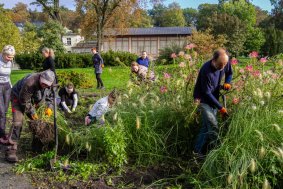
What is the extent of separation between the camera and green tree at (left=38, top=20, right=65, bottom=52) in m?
37.0

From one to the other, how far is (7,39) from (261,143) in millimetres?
23810

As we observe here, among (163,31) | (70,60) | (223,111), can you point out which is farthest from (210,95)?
(163,31)

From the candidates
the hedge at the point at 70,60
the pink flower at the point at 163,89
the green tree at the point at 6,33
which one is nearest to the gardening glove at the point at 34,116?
the pink flower at the point at 163,89

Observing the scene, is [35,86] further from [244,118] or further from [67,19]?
[67,19]

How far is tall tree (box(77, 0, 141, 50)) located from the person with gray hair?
28.0 metres

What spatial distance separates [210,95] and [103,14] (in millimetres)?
30827

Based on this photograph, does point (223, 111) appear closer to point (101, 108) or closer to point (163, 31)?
point (101, 108)

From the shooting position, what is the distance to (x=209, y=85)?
5109mm

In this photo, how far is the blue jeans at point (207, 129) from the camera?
5.14m

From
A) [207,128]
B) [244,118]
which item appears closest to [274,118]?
[244,118]

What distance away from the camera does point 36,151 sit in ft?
20.0

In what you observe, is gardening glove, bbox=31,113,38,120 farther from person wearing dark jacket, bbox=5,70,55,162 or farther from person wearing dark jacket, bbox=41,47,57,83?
person wearing dark jacket, bbox=41,47,57,83

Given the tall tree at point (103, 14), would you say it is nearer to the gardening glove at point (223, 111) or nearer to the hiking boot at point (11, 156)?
the hiking boot at point (11, 156)

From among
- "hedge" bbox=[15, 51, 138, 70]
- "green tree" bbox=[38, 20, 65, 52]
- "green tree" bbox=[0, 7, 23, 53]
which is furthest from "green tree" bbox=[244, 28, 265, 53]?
"green tree" bbox=[0, 7, 23, 53]
